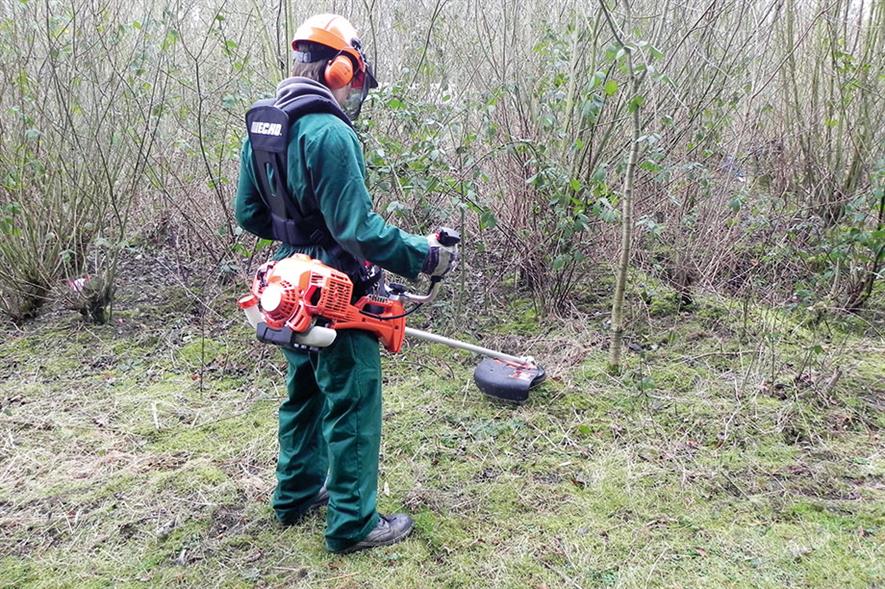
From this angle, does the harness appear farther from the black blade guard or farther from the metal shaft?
the black blade guard

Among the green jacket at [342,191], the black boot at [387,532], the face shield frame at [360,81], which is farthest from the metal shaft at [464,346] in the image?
the face shield frame at [360,81]

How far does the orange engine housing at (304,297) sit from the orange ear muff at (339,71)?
0.69 meters

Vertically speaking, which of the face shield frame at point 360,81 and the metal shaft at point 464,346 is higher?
the face shield frame at point 360,81

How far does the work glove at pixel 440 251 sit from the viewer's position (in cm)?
246

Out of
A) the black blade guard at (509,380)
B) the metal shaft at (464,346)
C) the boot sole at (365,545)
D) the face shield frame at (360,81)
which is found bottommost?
the boot sole at (365,545)

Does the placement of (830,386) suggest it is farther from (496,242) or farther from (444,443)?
(496,242)

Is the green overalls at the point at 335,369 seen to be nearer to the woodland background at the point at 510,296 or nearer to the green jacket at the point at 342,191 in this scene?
the green jacket at the point at 342,191

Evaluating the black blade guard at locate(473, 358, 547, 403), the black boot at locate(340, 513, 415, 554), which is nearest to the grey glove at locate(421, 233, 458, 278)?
the black boot at locate(340, 513, 415, 554)

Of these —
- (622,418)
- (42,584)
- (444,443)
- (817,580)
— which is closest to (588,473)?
(622,418)

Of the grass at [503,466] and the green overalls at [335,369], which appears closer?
the green overalls at [335,369]

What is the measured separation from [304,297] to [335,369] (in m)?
0.35

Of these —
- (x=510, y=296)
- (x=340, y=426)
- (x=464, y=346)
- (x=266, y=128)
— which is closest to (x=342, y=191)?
(x=266, y=128)

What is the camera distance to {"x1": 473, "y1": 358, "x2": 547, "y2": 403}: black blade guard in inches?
150

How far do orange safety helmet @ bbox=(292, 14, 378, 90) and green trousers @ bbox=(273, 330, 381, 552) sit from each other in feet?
3.30
